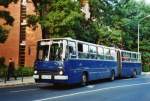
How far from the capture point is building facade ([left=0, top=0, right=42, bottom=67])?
166 ft

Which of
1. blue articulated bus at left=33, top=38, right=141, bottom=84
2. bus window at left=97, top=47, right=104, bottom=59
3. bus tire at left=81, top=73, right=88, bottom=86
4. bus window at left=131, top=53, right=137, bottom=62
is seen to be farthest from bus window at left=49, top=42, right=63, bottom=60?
bus window at left=131, top=53, right=137, bottom=62

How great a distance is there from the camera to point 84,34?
139 ft

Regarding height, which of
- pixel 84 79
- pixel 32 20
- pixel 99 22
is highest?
pixel 99 22

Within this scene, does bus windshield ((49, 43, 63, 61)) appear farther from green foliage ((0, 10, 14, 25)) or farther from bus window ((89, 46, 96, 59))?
green foliage ((0, 10, 14, 25))

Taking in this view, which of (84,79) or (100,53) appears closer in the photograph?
(84,79)

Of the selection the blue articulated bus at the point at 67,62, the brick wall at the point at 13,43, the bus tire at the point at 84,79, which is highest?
the brick wall at the point at 13,43

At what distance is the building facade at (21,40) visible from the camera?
50.7m

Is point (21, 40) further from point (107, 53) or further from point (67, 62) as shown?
point (67, 62)

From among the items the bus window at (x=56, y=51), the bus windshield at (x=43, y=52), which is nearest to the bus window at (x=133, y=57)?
the bus windshield at (x=43, y=52)

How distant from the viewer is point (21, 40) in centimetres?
5288

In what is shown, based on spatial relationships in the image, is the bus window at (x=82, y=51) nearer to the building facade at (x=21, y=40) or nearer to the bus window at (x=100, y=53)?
the bus window at (x=100, y=53)

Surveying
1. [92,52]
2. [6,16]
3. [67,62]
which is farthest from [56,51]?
[6,16]

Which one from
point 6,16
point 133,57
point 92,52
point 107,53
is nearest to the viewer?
point 6,16

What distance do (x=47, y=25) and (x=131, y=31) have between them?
30149 mm
